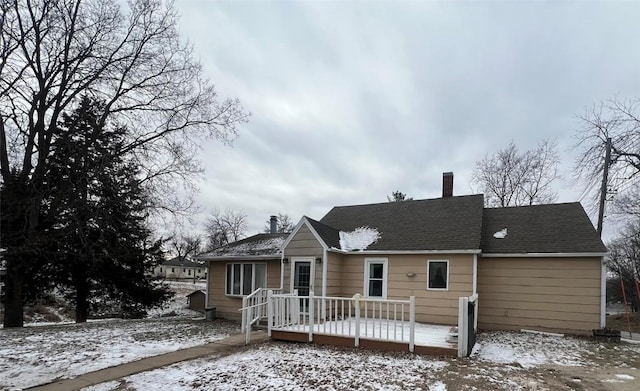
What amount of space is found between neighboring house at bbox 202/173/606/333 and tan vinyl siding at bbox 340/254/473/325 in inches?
1.2

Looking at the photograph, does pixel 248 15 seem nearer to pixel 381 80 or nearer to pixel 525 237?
pixel 381 80

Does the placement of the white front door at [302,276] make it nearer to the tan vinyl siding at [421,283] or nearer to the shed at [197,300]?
the tan vinyl siding at [421,283]

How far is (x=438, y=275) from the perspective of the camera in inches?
475

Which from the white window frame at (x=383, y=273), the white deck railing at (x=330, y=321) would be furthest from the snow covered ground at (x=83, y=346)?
the white window frame at (x=383, y=273)

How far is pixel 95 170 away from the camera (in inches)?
496

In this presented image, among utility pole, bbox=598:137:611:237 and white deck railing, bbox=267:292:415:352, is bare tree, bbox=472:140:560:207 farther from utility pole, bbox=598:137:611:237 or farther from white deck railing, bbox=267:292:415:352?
white deck railing, bbox=267:292:415:352

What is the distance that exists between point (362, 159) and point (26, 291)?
15698 millimetres

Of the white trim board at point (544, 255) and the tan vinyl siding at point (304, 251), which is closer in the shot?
the white trim board at point (544, 255)

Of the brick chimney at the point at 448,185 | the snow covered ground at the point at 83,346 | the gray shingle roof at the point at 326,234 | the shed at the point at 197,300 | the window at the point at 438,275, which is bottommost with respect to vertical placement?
the shed at the point at 197,300

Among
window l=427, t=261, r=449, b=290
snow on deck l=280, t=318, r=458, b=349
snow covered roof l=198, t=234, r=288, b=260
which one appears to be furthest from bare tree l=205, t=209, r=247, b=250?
snow on deck l=280, t=318, r=458, b=349

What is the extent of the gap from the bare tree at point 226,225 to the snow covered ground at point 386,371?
44966 millimetres

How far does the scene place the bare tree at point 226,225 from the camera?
5244 cm

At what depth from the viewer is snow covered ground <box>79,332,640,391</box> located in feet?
19.0

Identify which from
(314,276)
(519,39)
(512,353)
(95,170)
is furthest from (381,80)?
(95,170)
